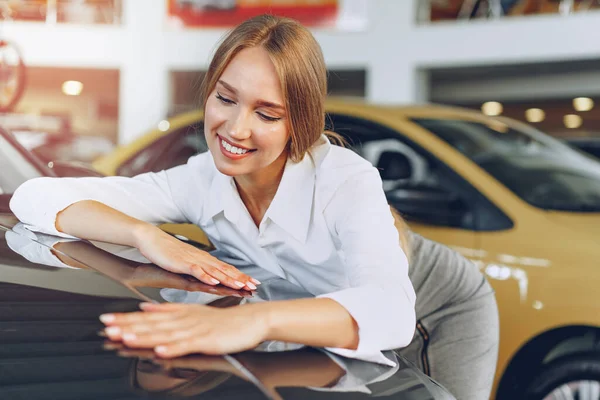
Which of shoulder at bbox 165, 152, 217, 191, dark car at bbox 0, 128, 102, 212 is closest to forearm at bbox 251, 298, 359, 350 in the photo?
shoulder at bbox 165, 152, 217, 191

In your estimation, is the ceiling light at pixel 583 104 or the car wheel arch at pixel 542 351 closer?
the car wheel arch at pixel 542 351

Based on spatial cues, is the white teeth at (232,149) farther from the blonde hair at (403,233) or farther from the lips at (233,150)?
the blonde hair at (403,233)

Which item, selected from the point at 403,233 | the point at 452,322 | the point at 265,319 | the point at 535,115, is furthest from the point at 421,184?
the point at 535,115

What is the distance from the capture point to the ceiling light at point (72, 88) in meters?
16.2

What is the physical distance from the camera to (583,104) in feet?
42.4

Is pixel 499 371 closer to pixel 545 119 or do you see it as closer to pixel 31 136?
pixel 545 119

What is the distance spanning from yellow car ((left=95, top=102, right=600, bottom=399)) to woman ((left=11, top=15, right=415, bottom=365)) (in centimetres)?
25

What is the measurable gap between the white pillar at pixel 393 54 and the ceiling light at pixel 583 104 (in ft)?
8.91

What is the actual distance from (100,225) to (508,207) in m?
1.89

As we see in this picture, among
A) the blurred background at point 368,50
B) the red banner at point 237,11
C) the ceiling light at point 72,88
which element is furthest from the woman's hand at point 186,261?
the ceiling light at point 72,88

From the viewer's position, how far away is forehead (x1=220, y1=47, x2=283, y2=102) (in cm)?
152

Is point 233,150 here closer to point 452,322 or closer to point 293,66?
point 293,66

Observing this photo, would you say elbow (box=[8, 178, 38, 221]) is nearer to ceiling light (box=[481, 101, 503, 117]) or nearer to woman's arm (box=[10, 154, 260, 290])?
woman's arm (box=[10, 154, 260, 290])

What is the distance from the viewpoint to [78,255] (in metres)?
1.39
